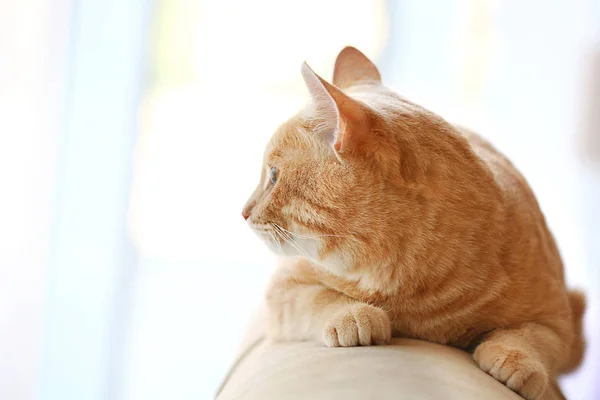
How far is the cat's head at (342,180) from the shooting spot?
1.02 meters

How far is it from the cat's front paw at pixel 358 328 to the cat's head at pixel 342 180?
9 centimetres

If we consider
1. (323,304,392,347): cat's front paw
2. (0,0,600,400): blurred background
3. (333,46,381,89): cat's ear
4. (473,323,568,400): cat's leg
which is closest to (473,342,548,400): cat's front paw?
(473,323,568,400): cat's leg

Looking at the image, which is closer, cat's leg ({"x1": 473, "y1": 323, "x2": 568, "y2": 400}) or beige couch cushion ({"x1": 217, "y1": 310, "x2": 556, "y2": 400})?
beige couch cushion ({"x1": 217, "y1": 310, "x2": 556, "y2": 400})

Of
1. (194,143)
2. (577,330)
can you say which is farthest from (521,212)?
(194,143)

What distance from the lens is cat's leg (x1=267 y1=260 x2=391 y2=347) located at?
37.9 inches

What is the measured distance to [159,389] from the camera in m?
2.62

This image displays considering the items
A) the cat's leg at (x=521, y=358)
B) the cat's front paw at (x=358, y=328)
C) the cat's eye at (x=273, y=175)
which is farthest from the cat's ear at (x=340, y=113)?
the cat's leg at (x=521, y=358)

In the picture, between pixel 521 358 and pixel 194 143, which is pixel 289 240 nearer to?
pixel 521 358

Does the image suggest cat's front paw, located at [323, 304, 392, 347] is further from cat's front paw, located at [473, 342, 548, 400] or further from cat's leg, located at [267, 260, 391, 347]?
cat's front paw, located at [473, 342, 548, 400]

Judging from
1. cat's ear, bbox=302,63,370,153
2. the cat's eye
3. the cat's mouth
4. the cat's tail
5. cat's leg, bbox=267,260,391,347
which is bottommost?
the cat's tail

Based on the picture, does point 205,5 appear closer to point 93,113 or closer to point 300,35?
point 300,35

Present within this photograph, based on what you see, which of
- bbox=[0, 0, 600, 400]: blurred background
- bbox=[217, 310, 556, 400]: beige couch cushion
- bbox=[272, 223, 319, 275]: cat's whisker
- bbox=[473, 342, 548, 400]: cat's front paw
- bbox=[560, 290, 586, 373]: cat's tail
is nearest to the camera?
bbox=[217, 310, 556, 400]: beige couch cushion

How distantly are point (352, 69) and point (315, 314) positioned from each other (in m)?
0.54

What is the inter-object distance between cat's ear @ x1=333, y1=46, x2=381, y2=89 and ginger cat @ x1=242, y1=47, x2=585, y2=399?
0.81ft
